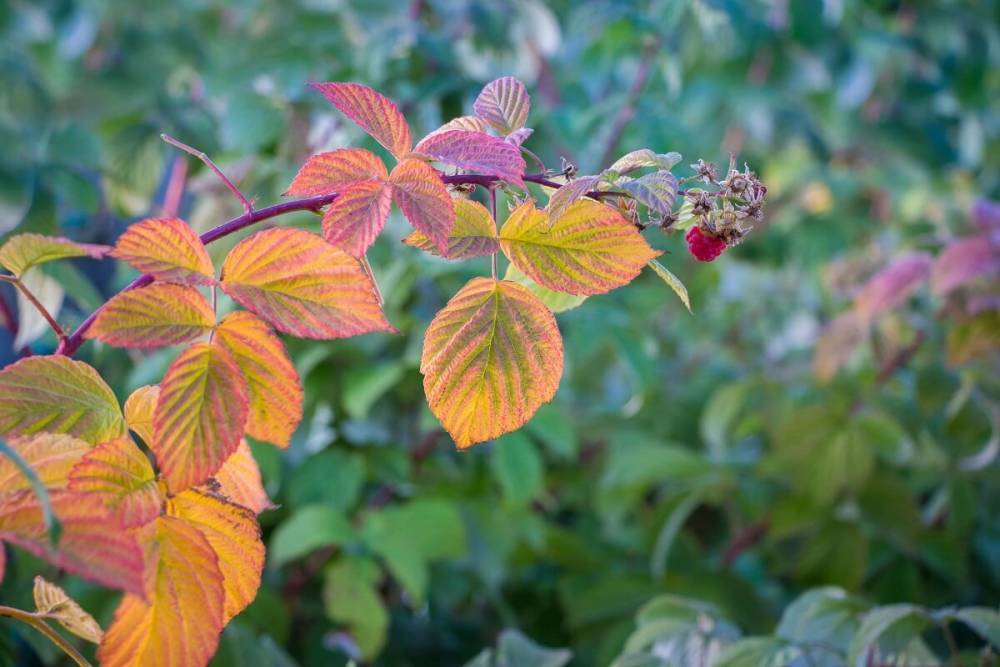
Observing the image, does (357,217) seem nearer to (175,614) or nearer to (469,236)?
(469,236)

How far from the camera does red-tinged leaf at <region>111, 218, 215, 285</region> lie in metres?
0.38

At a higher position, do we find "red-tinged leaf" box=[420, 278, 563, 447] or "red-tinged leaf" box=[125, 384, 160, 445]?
"red-tinged leaf" box=[420, 278, 563, 447]

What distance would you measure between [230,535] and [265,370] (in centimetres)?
7

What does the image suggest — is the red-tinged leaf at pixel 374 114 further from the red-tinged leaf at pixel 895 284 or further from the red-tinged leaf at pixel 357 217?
the red-tinged leaf at pixel 895 284

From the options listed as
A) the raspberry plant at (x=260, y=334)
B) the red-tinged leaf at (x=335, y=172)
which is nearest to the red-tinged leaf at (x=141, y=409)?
the raspberry plant at (x=260, y=334)

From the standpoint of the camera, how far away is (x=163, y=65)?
161cm

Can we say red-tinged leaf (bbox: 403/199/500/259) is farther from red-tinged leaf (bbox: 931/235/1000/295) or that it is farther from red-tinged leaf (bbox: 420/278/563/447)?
red-tinged leaf (bbox: 931/235/1000/295)

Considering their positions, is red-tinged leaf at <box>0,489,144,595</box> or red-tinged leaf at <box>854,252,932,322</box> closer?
red-tinged leaf at <box>0,489,144,595</box>

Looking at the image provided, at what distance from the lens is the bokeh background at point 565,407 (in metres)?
0.94

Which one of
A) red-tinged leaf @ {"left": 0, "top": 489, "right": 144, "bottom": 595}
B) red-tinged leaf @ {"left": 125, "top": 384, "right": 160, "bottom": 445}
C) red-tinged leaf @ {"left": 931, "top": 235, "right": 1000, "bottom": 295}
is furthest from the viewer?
red-tinged leaf @ {"left": 931, "top": 235, "right": 1000, "bottom": 295}

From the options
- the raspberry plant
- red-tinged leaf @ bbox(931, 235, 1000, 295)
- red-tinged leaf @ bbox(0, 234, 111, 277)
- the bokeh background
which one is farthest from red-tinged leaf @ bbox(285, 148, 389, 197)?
red-tinged leaf @ bbox(931, 235, 1000, 295)

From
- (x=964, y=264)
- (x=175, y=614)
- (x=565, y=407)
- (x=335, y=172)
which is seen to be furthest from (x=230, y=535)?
(x=565, y=407)

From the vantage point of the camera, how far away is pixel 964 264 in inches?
37.4

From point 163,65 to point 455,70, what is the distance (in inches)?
26.3
